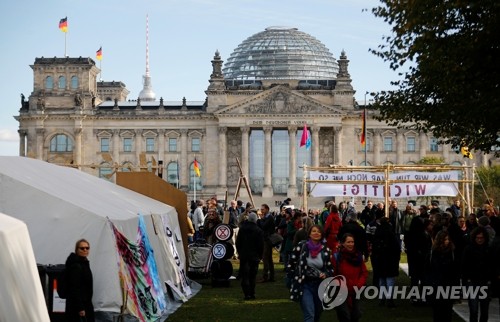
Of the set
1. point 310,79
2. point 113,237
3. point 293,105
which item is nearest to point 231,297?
point 113,237

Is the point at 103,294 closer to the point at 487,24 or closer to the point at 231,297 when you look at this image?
the point at 231,297

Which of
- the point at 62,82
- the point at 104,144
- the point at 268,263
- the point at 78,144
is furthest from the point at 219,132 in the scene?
the point at 268,263

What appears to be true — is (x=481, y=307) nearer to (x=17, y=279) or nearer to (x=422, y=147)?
(x=17, y=279)

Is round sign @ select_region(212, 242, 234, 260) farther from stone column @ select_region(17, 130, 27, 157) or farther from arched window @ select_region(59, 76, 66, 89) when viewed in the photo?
arched window @ select_region(59, 76, 66, 89)

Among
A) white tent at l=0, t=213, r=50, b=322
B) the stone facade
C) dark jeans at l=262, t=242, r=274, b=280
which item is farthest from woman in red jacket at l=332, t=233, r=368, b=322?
the stone facade

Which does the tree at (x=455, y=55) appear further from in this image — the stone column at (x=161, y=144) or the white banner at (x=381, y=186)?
the stone column at (x=161, y=144)

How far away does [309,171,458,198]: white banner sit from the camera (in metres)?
31.2

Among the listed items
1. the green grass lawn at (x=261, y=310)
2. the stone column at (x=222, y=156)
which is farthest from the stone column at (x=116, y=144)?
the green grass lawn at (x=261, y=310)

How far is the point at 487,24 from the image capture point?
21109mm

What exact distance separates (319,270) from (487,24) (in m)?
9.17

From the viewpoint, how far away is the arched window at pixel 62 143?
109m

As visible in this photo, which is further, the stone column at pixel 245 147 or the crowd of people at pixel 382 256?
the stone column at pixel 245 147

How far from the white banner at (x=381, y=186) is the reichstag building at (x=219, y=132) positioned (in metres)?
73.5

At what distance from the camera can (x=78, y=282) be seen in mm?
13312
